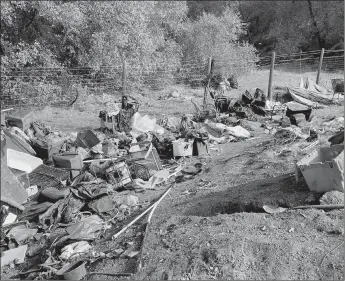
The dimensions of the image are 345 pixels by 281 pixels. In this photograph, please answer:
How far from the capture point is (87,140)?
8375 mm

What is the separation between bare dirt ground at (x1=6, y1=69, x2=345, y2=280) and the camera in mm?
A: 4152

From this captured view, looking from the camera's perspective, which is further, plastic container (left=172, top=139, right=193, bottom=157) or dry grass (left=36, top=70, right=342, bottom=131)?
dry grass (left=36, top=70, right=342, bottom=131)

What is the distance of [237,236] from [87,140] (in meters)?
4.60

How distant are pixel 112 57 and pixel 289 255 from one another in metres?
10.5

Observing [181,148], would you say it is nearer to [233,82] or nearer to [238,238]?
[238,238]

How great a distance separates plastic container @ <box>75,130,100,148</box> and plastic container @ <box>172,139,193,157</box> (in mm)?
1525

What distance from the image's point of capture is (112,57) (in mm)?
13508

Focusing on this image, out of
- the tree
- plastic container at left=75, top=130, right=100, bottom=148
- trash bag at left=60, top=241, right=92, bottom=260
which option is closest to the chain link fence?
the tree

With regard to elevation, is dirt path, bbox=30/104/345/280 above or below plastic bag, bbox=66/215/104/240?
above

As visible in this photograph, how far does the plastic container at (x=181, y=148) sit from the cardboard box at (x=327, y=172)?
305 cm

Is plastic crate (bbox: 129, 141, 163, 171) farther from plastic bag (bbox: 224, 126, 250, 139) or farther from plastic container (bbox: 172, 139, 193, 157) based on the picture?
plastic bag (bbox: 224, 126, 250, 139)

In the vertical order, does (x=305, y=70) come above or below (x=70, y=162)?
above

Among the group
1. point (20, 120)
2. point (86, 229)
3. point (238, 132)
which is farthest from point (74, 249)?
point (238, 132)

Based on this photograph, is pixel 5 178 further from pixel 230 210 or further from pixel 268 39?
pixel 268 39
